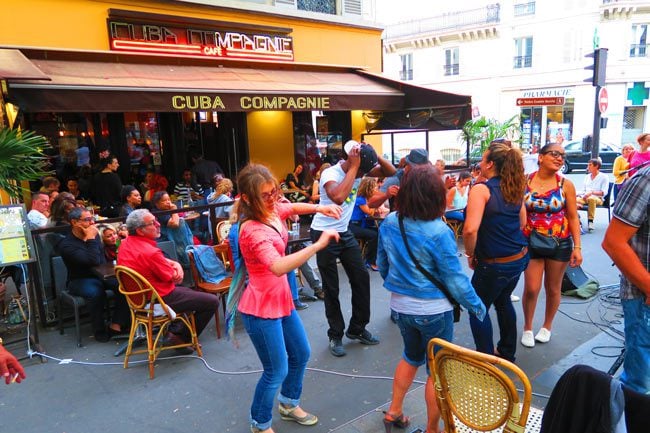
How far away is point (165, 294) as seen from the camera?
4.18 metres

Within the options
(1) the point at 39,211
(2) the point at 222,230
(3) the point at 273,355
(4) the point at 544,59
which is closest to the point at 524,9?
(4) the point at 544,59

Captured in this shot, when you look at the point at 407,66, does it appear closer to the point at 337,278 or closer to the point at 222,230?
the point at 222,230

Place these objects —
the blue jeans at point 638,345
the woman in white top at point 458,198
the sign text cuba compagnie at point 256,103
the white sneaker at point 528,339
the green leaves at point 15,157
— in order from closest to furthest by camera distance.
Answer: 1. the blue jeans at point 638,345
2. the white sneaker at point 528,339
3. the green leaves at point 15,157
4. the sign text cuba compagnie at point 256,103
5. the woman in white top at point 458,198

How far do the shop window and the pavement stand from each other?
→ 2622 cm

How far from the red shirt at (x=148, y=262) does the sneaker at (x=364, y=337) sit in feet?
5.50

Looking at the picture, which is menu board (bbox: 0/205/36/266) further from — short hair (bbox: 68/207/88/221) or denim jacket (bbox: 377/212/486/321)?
denim jacket (bbox: 377/212/486/321)

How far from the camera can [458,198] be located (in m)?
8.04

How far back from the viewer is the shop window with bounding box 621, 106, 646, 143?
2650cm

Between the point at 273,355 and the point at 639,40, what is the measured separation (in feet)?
99.7

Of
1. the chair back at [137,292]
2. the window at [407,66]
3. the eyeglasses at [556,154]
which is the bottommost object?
the chair back at [137,292]

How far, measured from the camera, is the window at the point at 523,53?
28344 millimetres

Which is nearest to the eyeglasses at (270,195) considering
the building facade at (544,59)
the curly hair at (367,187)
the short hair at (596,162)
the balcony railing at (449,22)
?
the curly hair at (367,187)

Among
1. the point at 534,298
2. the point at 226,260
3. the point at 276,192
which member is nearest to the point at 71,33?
the point at 226,260

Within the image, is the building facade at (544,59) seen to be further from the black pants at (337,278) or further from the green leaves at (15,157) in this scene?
the green leaves at (15,157)
